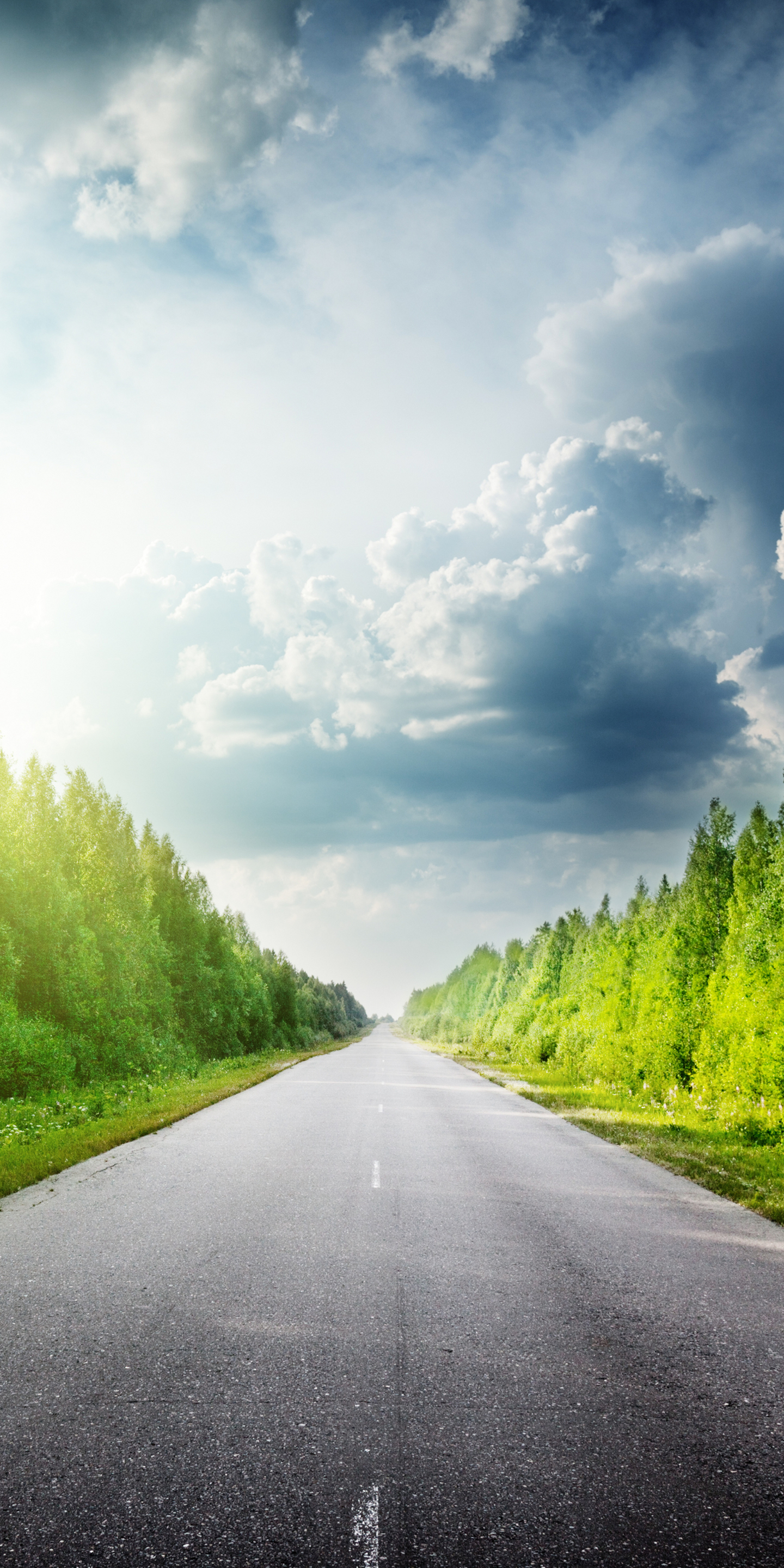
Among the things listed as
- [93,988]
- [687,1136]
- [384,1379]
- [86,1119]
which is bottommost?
[86,1119]

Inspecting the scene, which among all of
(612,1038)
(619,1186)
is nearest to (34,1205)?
(619,1186)

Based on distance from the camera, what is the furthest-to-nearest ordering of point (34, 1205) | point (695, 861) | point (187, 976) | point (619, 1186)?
point (695, 861) < point (187, 976) < point (619, 1186) < point (34, 1205)

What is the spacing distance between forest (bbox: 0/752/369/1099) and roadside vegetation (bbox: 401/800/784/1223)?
42.6ft

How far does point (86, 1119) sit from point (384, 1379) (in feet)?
40.8

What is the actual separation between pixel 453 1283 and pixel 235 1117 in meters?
11.0

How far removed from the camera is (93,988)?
24.0 m

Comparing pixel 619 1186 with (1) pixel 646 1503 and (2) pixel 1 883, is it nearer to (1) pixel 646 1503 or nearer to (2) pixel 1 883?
(1) pixel 646 1503

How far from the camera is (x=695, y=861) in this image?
188ft

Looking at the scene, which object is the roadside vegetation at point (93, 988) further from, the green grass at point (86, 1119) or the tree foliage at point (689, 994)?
the tree foliage at point (689, 994)

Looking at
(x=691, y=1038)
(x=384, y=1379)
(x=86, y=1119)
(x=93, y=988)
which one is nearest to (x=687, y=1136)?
(x=691, y=1038)

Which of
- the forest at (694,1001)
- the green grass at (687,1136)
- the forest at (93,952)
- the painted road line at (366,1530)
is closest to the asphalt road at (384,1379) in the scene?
the painted road line at (366,1530)

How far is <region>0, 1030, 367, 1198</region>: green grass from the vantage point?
10.7 m

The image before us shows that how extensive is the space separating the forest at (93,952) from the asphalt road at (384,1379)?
12.4 m

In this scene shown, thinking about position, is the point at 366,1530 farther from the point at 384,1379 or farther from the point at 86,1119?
the point at 86,1119
